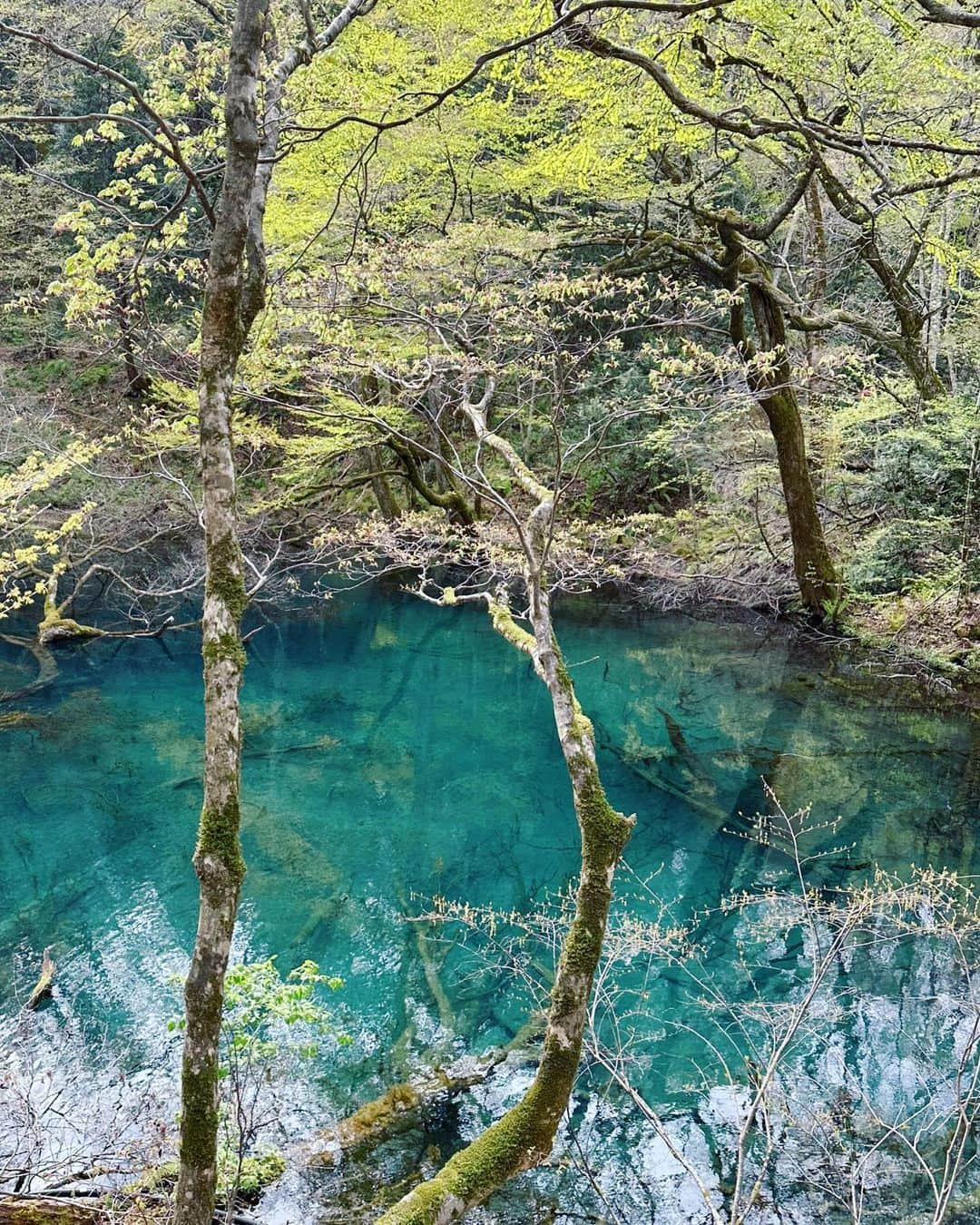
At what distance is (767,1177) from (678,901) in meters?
2.83

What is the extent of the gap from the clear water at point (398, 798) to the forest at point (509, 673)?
7 cm

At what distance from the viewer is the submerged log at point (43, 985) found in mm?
6066

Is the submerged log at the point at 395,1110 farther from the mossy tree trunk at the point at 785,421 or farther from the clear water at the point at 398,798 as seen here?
the mossy tree trunk at the point at 785,421

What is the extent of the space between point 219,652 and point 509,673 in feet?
39.2

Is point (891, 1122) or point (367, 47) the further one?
point (367, 47)

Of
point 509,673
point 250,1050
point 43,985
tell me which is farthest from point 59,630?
point 250,1050

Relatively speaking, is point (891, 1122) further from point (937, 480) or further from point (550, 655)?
point (937, 480)

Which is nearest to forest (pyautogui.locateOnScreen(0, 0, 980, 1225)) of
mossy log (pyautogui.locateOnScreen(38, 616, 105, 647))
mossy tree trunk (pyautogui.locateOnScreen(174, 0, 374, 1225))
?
mossy tree trunk (pyautogui.locateOnScreen(174, 0, 374, 1225))

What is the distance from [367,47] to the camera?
10.7 metres

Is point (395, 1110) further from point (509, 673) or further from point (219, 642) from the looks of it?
point (509, 673)

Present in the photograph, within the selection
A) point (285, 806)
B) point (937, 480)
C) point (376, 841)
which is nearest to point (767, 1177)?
point (376, 841)

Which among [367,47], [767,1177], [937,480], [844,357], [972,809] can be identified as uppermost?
[367,47]

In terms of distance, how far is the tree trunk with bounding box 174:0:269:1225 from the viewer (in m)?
2.60

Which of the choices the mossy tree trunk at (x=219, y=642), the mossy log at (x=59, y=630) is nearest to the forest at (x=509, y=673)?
the mossy tree trunk at (x=219, y=642)
